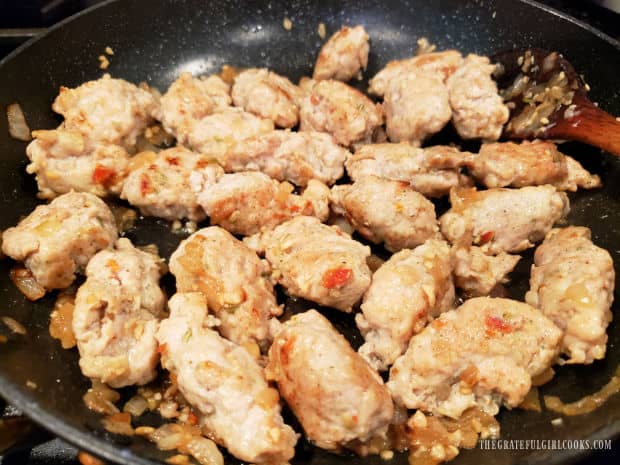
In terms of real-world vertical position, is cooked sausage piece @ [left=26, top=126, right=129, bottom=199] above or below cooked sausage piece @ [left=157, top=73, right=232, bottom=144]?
below

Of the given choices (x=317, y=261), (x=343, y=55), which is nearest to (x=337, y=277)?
(x=317, y=261)

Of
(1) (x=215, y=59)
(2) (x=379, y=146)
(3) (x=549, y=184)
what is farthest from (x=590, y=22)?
(1) (x=215, y=59)

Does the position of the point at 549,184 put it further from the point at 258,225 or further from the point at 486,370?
the point at 258,225

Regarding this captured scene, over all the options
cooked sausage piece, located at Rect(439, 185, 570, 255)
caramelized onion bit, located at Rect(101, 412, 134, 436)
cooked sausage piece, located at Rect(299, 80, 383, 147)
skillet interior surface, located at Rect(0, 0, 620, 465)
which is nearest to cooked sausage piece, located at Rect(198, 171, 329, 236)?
skillet interior surface, located at Rect(0, 0, 620, 465)

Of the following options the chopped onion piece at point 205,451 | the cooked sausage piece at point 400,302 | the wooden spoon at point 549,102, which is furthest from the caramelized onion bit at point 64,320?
the wooden spoon at point 549,102

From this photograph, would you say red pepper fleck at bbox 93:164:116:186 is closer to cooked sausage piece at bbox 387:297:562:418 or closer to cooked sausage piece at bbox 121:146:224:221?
cooked sausage piece at bbox 121:146:224:221

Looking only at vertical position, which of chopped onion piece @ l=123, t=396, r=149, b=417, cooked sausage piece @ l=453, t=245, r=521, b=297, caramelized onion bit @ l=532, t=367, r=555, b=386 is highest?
cooked sausage piece @ l=453, t=245, r=521, b=297
